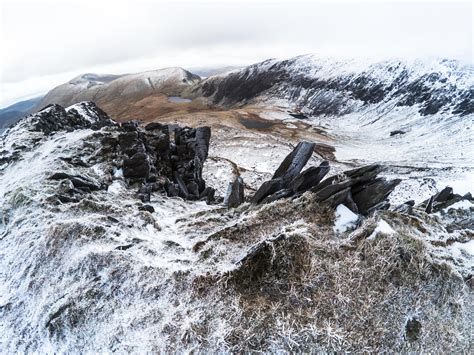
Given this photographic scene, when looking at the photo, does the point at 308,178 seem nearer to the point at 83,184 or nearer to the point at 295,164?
the point at 295,164

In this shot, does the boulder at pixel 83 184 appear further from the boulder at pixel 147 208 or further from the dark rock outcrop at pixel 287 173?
the dark rock outcrop at pixel 287 173

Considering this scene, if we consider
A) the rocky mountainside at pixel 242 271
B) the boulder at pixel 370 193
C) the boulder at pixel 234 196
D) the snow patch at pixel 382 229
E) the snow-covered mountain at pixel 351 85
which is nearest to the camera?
the rocky mountainside at pixel 242 271

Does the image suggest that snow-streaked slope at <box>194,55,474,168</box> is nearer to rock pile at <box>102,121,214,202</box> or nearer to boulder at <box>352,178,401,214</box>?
rock pile at <box>102,121,214,202</box>

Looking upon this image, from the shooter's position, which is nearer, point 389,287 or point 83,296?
point 389,287

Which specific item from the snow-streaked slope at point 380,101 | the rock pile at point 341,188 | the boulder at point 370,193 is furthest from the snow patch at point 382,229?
the snow-streaked slope at point 380,101

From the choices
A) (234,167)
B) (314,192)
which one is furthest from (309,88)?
(314,192)

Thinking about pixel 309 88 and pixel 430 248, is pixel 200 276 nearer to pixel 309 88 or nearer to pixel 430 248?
pixel 430 248
